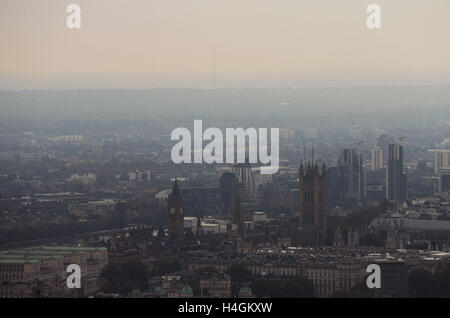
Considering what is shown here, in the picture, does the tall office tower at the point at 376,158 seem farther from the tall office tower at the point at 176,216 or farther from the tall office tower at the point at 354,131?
the tall office tower at the point at 176,216

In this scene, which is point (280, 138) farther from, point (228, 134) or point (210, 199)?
point (210, 199)

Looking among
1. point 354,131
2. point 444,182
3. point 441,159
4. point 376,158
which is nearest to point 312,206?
point 444,182

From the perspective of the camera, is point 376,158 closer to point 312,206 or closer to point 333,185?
point 333,185

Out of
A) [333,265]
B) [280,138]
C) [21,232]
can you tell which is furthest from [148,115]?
[333,265]

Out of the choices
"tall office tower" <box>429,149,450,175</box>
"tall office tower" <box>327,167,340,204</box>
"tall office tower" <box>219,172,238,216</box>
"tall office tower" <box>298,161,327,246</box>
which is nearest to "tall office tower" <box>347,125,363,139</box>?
"tall office tower" <box>429,149,450,175</box>

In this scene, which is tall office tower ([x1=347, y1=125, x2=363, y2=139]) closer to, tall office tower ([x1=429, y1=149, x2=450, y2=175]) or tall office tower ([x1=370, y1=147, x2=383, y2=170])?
tall office tower ([x1=370, y1=147, x2=383, y2=170])
